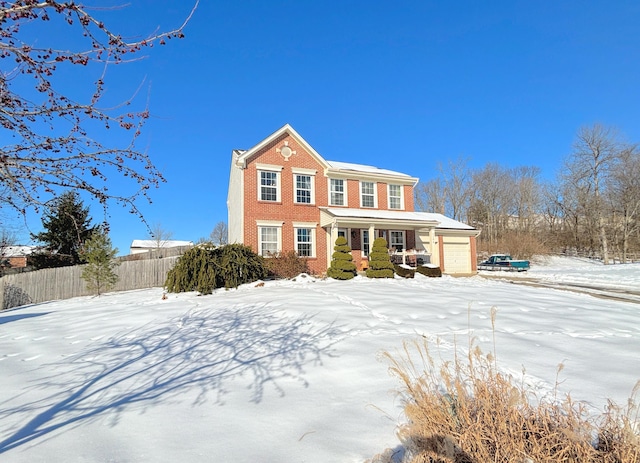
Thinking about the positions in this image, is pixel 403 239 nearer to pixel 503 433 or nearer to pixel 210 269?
pixel 210 269

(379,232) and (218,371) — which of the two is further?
(379,232)

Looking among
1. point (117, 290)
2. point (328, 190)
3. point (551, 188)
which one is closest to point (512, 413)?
point (328, 190)

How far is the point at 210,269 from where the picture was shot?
38.7 ft

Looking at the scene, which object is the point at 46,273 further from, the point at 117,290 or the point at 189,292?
the point at 189,292

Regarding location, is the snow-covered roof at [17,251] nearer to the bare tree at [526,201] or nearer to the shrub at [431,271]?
the shrub at [431,271]

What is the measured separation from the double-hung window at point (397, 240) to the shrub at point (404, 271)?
3000 millimetres

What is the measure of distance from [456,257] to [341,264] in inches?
424

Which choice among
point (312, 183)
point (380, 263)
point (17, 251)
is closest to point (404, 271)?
point (380, 263)

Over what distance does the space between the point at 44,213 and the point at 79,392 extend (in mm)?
2199

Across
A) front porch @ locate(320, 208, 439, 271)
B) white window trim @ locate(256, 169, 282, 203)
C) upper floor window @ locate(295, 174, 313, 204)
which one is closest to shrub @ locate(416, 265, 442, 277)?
front porch @ locate(320, 208, 439, 271)

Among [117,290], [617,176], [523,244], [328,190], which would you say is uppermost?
[617,176]

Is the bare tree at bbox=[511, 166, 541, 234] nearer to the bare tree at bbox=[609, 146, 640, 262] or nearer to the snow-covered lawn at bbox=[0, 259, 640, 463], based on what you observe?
the bare tree at bbox=[609, 146, 640, 262]

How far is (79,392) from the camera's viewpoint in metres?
3.77

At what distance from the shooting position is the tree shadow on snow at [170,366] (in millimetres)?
3320
